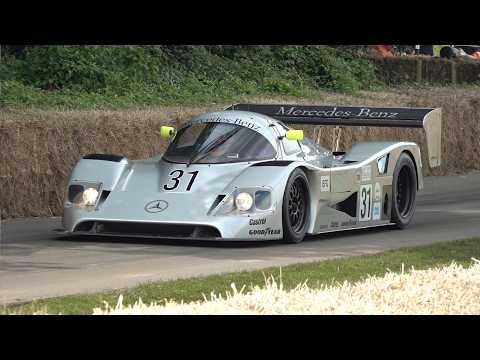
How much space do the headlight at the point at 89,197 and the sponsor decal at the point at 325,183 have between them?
251 cm

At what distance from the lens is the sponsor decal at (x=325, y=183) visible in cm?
1459

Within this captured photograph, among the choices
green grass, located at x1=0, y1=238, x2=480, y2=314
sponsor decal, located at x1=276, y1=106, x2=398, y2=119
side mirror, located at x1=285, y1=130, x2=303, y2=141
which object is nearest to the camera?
green grass, located at x1=0, y1=238, x2=480, y2=314

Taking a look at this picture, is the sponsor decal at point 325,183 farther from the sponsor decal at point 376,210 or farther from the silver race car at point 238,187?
the sponsor decal at point 376,210

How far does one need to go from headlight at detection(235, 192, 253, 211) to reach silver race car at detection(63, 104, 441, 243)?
0.4 inches

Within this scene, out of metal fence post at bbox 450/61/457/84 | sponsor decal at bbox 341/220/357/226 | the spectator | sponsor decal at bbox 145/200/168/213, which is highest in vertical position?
sponsor decal at bbox 145/200/168/213

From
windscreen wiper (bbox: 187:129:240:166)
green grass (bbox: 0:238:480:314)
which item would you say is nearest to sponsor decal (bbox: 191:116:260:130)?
windscreen wiper (bbox: 187:129:240:166)

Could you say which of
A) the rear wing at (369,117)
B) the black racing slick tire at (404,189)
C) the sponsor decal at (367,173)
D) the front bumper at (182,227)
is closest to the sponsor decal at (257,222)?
the front bumper at (182,227)

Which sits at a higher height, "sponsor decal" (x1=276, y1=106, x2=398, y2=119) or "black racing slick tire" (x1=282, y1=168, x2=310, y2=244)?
"sponsor decal" (x1=276, y1=106, x2=398, y2=119)

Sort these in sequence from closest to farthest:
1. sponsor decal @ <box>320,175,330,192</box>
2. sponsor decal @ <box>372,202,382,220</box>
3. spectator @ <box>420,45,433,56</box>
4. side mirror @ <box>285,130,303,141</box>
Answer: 1. sponsor decal @ <box>320,175,330,192</box>
2. side mirror @ <box>285,130,303,141</box>
3. sponsor decal @ <box>372,202,382,220</box>
4. spectator @ <box>420,45,433,56</box>

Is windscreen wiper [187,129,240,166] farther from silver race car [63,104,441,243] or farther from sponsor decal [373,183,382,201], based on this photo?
sponsor decal [373,183,382,201]

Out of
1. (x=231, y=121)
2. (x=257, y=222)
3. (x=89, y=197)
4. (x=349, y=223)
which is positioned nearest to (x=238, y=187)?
(x=257, y=222)

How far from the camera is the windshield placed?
1435cm
